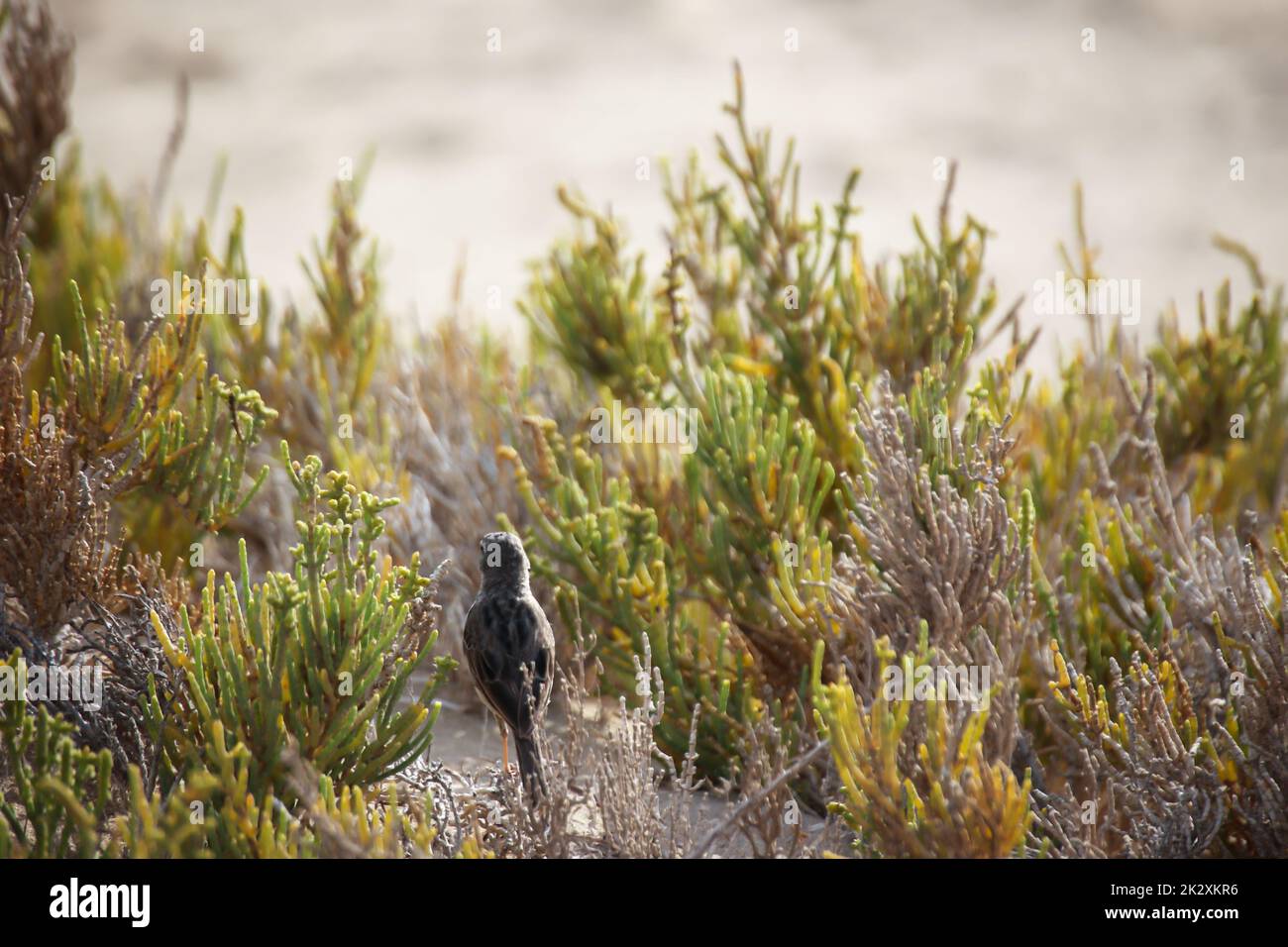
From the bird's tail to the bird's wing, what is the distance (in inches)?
1.4

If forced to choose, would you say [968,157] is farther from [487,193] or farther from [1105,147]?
[487,193]

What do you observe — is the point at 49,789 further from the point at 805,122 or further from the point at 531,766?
the point at 805,122

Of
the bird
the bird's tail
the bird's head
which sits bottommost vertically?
the bird's tail

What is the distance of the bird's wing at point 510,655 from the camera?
11.2ft

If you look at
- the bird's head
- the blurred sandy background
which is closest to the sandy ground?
the blurred sandy background

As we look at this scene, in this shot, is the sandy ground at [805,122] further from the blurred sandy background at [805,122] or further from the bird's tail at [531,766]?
the bird's tail at [531,766]

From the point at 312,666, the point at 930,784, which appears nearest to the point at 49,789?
the point at 312,666

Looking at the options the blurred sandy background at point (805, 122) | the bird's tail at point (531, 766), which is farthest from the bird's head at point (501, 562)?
the blurred sandy background at point (805, 122)

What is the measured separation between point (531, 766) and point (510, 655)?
0.31m

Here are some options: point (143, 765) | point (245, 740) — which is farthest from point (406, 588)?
point (143, 765)

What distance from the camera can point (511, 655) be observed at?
3.42 metres

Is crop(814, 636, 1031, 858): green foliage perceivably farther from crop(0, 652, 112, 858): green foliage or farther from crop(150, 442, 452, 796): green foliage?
crop(0, 652, 112, 858): green foliage

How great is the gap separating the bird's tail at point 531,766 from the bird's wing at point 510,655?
3 centimetres

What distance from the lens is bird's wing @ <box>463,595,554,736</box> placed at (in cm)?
342
